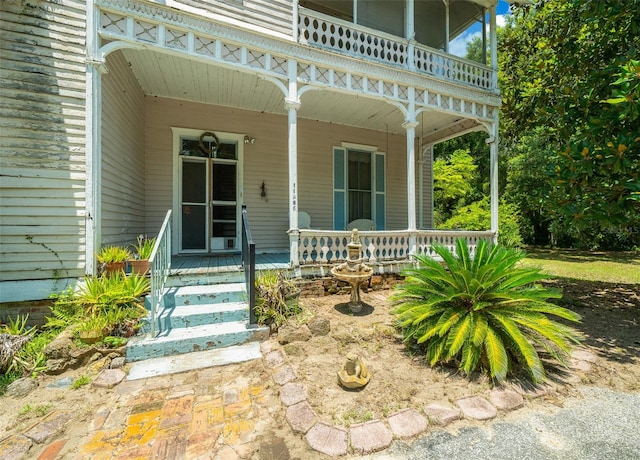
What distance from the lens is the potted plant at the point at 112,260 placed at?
3697 mm

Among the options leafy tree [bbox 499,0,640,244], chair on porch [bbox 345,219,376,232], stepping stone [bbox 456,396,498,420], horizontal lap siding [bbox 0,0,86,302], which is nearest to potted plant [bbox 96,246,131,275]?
horizontal lap siding [bbox 0,0,86,302]

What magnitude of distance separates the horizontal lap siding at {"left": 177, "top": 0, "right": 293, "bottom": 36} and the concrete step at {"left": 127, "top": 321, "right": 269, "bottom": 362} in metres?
4.64

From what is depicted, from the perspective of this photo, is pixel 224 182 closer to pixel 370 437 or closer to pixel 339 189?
pixel 339 189

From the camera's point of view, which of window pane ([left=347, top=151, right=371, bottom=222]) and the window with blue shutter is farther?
window pane ([left=347, top=151, right=371, bottom=222])

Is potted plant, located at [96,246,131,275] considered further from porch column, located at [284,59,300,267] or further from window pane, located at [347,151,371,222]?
window pane, located at [347,151,371,222]

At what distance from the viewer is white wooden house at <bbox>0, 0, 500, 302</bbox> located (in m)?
3.60

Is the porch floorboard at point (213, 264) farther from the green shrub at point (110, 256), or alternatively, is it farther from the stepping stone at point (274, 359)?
the stepping stone at point (274, 359)

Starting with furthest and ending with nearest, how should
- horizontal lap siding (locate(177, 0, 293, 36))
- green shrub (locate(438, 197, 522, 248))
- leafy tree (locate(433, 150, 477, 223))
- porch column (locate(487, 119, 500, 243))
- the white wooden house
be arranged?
leafy tree (locate(433, 150, 477, 223)) → green shrub (locate(438, 197, 522, 248)) → porch column (locate(487, 119, 500, 243)) → horizontal lap siding (locate(177, 0, 293, 36)) → the white wooden house

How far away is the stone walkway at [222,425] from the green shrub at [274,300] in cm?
98

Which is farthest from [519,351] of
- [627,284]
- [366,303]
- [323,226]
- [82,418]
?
[627,284]

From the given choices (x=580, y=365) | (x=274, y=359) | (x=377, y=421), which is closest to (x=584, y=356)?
(x=580, y=365)

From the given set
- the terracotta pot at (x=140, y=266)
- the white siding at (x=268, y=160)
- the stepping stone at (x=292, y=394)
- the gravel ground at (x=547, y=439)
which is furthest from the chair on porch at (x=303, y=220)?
the gravel ground at (x=547, y=439)

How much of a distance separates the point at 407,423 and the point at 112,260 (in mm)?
3757

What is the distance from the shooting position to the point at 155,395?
252 cm
